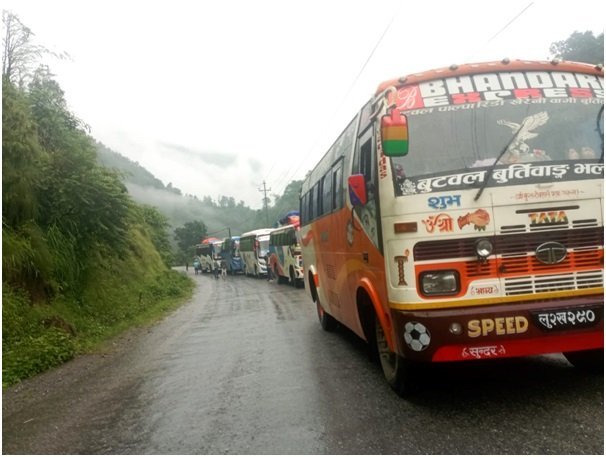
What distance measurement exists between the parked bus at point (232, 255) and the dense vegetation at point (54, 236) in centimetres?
2594

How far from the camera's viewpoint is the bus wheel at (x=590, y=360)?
16.0 feet

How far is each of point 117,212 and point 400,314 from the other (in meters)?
10.3

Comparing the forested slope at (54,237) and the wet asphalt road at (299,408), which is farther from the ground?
the forested slope at (54,237)

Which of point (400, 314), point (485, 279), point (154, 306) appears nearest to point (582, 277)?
point (485, 279)

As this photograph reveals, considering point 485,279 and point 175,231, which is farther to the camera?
point 175,231

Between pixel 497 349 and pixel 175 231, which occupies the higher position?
pixel 175 231

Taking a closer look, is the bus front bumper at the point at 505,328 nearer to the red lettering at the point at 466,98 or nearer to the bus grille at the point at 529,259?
the bus grille at the point at 529,259

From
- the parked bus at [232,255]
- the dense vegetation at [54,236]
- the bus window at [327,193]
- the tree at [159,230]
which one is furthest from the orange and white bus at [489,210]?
the parked bus at [232,255]

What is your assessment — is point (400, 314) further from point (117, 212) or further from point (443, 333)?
point (117, 212)

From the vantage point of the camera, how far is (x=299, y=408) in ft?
15.4

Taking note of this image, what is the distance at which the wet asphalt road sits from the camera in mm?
3779

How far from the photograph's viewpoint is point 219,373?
6379mm

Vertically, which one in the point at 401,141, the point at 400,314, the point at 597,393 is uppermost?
the point at 401,141

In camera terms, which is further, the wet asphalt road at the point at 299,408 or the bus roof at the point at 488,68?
the bus roof at the point at 488,68
